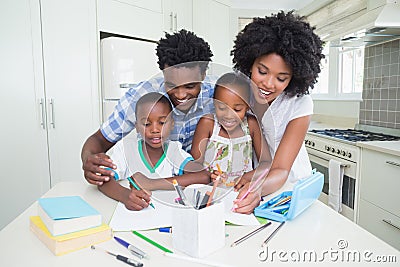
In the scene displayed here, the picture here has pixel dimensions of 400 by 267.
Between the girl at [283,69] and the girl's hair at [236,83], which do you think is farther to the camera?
the girl at [283,69]

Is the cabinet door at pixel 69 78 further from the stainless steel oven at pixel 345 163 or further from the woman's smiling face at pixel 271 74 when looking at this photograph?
the stainless steel oven at pixel 345 163

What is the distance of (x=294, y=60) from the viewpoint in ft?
3.18

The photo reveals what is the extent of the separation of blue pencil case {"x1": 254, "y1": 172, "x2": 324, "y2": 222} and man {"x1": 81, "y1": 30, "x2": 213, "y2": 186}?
25cm

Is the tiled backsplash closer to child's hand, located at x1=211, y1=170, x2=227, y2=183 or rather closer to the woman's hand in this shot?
the woman's hand

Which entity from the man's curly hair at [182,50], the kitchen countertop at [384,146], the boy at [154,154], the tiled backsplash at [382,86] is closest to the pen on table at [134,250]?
the boy at [154,154]

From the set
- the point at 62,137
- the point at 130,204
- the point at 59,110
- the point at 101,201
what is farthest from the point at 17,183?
the point at 130,204

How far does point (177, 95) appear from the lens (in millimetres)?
691

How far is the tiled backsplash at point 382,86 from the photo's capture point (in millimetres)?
2484

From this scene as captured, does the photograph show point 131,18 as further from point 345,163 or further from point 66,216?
point 66,216

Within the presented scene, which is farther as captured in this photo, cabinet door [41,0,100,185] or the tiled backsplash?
the tiled backsplash

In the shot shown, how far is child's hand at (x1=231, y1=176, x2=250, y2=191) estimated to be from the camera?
0.76 metres

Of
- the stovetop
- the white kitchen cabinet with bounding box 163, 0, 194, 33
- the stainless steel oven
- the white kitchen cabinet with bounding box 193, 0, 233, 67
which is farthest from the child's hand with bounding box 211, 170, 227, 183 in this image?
the white kitchen cabinet with bounding box 193, 0, 233, 67

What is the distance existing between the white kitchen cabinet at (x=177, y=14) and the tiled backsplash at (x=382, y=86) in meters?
1.66

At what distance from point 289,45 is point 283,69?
2.9 inches
